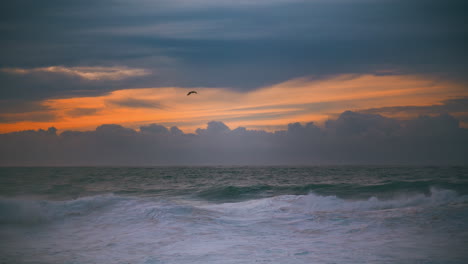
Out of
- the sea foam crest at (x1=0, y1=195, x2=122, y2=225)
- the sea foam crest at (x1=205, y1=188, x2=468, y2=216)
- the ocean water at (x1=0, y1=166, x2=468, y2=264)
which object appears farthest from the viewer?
the sea foam crest at (x1=205, y1=188, x2=468, y2=216)

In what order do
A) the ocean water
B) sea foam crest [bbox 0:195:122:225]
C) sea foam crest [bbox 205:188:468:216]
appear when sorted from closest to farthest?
1. the ocean water
2. sea foam crest [bbox 0:195:122:225]
3. sea foam crest [bbox 205:188:468:216]

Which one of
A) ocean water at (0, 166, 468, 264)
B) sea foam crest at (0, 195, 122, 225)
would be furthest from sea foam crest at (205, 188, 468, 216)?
sea foam crest at (0, 195, 122, 225)

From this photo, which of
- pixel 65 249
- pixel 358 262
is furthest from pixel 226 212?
pixel 358 262

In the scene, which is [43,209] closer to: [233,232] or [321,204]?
[233,232]

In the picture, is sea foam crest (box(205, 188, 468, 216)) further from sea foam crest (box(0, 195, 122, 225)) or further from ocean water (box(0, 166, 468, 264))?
sea foam crest (box(0, 195, 122, 225))

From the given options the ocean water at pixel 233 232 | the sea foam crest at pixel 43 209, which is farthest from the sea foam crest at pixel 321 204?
the sea foam crest at pixel 43 209

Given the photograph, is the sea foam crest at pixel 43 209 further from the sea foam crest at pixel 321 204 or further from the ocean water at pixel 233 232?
the sea foam crest at pixel 321 204

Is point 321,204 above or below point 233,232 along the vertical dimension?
below

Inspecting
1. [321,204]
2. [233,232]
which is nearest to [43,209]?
[233,232]

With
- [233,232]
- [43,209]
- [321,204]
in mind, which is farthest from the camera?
[321,204]

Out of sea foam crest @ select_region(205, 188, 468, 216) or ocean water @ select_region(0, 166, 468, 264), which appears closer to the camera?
ocean water @ select_region(0, 166, 468, 264)

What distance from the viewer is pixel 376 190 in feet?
77.6

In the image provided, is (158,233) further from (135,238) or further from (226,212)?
(226,212)

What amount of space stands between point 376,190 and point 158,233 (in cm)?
1795
